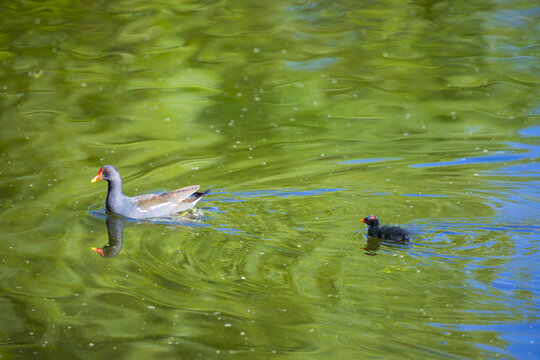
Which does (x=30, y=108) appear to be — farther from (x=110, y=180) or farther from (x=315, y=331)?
(x=315, y=331)

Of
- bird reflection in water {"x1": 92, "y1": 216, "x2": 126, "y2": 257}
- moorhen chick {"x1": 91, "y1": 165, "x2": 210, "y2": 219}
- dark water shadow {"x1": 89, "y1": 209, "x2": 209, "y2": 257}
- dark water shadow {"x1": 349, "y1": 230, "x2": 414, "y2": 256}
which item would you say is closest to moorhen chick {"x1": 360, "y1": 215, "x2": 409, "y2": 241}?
dark water shadow {"x1": 349, "y1": 230, "x2": 414, "y2": 256}

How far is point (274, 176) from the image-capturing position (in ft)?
33.5

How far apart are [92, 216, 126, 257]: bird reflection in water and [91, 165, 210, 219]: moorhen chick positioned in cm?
10

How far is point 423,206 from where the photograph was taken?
8961 mm

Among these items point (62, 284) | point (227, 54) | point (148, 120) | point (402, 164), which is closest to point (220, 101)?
point (148, 120)

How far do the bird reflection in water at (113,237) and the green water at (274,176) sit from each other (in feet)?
0.15

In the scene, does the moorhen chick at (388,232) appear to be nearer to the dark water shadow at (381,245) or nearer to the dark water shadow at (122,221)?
the dark water shadow at (381,245)

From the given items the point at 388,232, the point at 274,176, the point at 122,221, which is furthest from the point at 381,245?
the point at 122,221

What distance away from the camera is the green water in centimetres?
672

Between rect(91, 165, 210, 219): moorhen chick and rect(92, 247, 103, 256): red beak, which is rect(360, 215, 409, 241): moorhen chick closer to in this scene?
rect(91, 165, 210, 219): moorhen chick

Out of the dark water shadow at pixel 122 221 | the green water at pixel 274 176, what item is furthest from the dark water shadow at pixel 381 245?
the dark water shadow at pixel 122 221

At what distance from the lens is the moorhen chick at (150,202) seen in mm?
9211

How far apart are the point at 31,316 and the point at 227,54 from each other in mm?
10165

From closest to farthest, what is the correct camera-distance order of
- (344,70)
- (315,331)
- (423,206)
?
1. (315,331)
2. (423,206)
3. (344,70)
